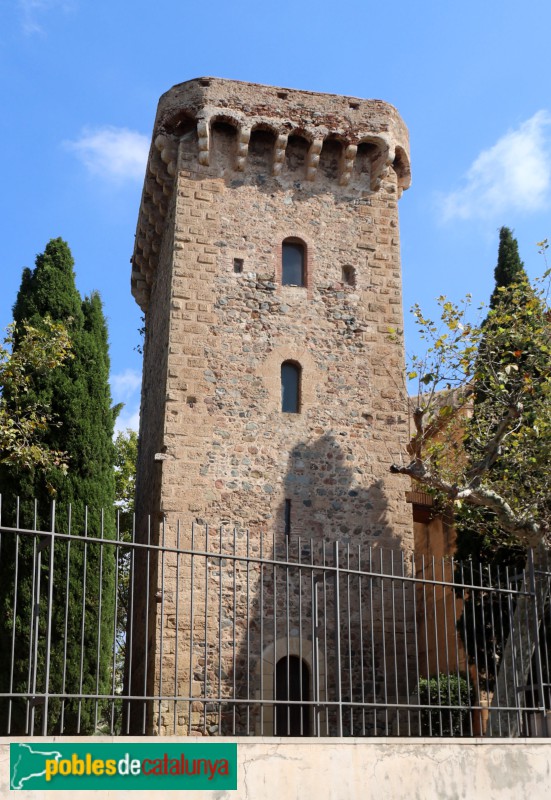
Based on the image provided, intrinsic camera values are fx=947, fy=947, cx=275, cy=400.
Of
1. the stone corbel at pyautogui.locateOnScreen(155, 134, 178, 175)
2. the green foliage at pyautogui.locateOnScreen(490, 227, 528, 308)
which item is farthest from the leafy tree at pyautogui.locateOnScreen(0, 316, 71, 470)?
the green foliage at pyautogui.locateOnScreen(490, 227, 528, 308)

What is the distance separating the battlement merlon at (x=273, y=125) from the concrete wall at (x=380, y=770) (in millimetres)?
11701

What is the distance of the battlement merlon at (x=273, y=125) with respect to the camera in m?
17.0

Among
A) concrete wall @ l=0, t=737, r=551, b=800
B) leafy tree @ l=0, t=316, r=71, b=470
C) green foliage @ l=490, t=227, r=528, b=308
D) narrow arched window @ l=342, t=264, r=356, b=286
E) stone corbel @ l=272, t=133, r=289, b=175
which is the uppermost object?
stone corbel @ l=272, t=133, r=289, b=175

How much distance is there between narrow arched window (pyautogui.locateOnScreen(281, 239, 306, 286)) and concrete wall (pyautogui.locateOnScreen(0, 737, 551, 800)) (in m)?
9.98

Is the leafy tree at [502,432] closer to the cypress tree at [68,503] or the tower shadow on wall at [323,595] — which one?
the tower shadow on wall at [323,595]

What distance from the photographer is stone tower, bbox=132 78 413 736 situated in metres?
15.4

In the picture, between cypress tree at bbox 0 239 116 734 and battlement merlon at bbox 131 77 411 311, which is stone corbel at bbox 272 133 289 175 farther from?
cypress tree at bbox 0 239 116 734

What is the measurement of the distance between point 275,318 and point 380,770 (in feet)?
32.2

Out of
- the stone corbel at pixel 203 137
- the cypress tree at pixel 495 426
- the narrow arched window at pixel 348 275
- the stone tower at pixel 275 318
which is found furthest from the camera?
the narrow arched window at pixel 348 275

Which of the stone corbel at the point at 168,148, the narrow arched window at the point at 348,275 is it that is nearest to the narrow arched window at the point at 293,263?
the narrow arched window at the point at 348,275

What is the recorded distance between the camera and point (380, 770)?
25.2 ft

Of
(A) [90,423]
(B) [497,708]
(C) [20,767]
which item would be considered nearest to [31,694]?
(C) [20,767]

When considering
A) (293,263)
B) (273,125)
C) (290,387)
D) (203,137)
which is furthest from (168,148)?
(290,387)

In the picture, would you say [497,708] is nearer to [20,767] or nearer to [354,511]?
[20,767]
